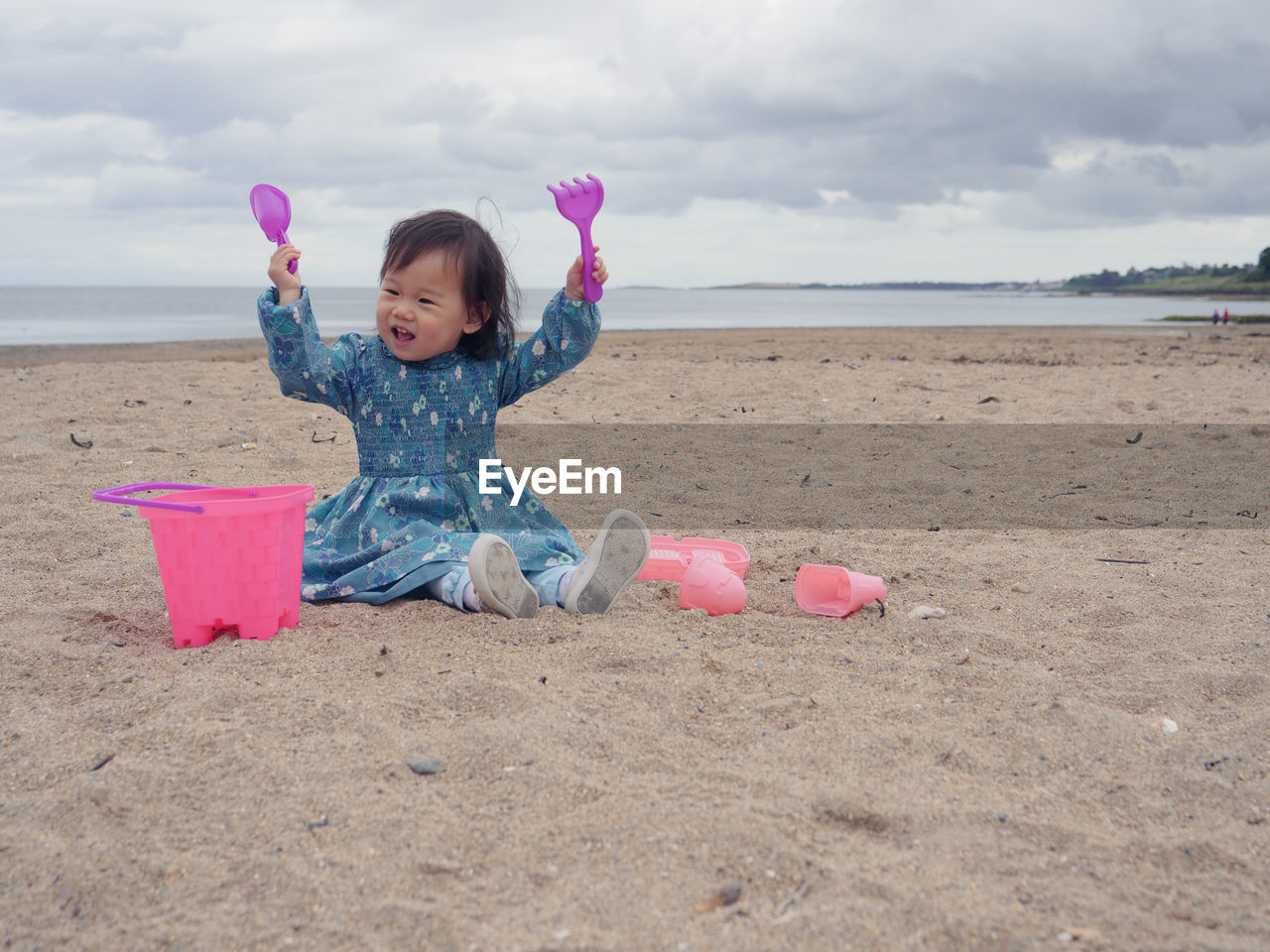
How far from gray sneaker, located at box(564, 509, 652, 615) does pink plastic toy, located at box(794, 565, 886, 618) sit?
0.54 metres

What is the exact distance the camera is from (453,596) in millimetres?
2768

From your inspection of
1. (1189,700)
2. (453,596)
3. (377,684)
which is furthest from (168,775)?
(1189,700)

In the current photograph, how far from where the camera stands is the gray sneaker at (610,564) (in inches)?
108

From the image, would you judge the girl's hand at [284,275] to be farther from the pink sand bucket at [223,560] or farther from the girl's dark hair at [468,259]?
the pink sand bucket at [223,560]

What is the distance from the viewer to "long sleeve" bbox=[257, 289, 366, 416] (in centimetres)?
279

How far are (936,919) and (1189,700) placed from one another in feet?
3.83

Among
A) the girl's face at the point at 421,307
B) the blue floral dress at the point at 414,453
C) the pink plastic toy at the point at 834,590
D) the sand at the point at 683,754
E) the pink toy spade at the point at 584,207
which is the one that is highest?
the pink toy spade at the point at 584,207

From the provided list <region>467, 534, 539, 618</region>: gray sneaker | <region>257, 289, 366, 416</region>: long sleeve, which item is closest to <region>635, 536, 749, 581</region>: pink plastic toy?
<region>467, 534, 539, 618</region>: gray sneaker

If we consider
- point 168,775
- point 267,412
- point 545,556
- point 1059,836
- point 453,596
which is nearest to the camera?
point 1059,836

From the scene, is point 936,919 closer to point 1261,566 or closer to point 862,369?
point 1261,566

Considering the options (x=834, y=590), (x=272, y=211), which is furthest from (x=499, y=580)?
(x=272, y=211)

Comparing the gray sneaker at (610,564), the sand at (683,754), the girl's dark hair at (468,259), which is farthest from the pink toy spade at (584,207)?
the sand at (683,754)

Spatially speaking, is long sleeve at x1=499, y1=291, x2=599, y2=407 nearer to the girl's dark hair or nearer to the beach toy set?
the girl's dark hair
